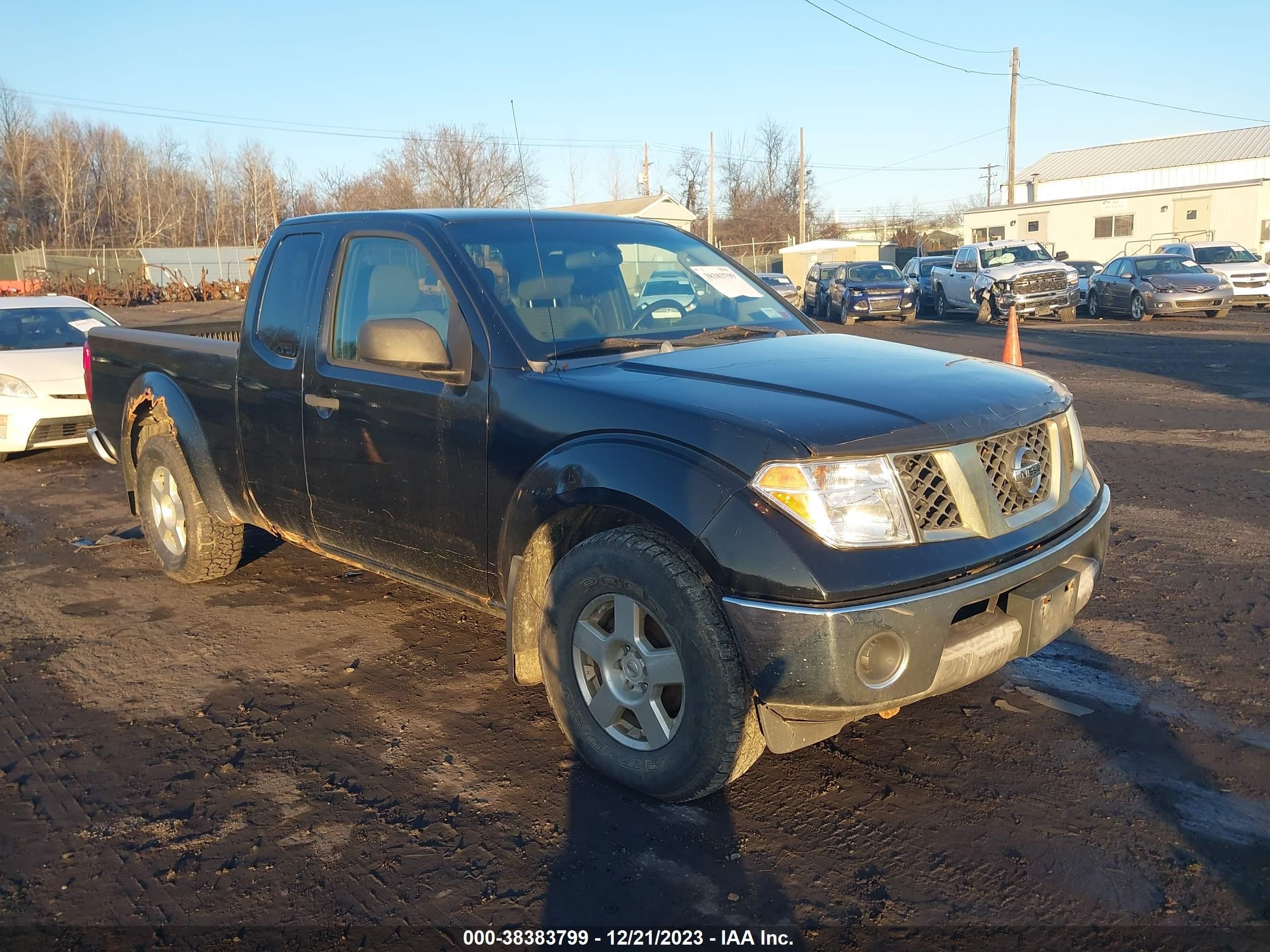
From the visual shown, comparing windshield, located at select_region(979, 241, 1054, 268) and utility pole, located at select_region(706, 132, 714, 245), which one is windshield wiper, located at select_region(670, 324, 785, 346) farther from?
utility pole, located at select_region(706, 132, 714, 245)

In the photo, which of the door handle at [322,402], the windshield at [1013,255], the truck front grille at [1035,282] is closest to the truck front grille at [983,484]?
the door handle at [322,402]

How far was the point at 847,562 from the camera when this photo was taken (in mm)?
2818

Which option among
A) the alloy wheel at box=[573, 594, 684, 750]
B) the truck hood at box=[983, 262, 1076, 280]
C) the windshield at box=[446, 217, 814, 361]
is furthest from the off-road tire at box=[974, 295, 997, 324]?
the alloy wheel at box=[573, 594, 684, 750]

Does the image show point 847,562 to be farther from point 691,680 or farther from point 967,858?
point 967,858

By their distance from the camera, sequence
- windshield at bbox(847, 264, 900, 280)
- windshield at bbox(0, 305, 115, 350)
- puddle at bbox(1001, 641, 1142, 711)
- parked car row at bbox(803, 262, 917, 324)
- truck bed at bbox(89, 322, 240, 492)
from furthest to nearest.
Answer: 1. windshield at bbox(847, 264, 900, 280)
2. parked car row at bbox(803, 262, 917, 324)
3. windshield at bbox(0, 305, 115, 350)
4. truck bed at bbox(89, 322, 240, 492)
5. puddle at bbox(1001, 641, 1142, 711)

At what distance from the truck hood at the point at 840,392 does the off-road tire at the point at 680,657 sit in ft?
1.37

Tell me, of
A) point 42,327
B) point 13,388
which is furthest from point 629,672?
point 42,327

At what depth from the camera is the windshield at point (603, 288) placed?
388cm

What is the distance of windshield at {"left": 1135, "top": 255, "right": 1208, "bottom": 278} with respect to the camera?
22922 millimetres

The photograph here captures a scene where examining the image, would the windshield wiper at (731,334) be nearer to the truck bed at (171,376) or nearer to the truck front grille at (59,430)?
the truck bed at (171,376)

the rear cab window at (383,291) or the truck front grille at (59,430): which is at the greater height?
the rear cab window at (383,291)

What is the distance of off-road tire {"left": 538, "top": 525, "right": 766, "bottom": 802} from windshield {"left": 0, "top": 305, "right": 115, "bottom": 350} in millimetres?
9086

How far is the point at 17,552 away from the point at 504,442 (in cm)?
487

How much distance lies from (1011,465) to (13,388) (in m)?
9.50
